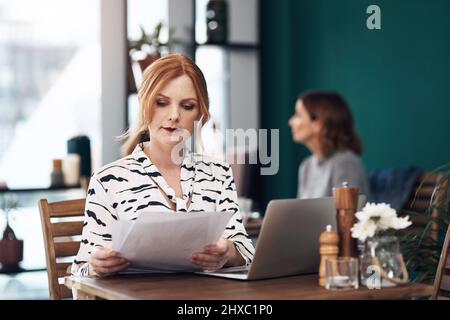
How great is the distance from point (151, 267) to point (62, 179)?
3.11m

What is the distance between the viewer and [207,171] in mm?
2293

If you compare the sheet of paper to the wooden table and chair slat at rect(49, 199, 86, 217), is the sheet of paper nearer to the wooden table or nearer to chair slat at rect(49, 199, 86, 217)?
the wooden table

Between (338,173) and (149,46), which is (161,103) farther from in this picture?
(149,46)

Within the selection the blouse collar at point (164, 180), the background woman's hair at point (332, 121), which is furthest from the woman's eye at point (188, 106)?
the background woman's hair at point (332, 121)

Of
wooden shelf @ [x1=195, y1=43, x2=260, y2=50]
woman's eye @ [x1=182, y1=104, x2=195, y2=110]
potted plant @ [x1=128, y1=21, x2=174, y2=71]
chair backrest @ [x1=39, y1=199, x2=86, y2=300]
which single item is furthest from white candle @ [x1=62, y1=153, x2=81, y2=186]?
woman's eye @ [x1=182, y1=104, x2=195, y2=110]

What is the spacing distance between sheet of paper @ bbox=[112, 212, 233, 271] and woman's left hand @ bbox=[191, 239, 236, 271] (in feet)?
0.05

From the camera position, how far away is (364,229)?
5.69 feet

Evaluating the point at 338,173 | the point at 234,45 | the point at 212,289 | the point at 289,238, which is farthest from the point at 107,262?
the point at 234,45

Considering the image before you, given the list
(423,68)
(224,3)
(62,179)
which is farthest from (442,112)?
(62,179)

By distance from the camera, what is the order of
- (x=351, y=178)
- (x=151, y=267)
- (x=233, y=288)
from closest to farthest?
1. (x=233, y=288)
2. (x=151, y=267)
3. (x=351, y=178)

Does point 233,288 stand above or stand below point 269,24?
below

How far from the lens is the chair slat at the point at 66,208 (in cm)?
237

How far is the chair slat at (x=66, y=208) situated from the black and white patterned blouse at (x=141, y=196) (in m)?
0.30
